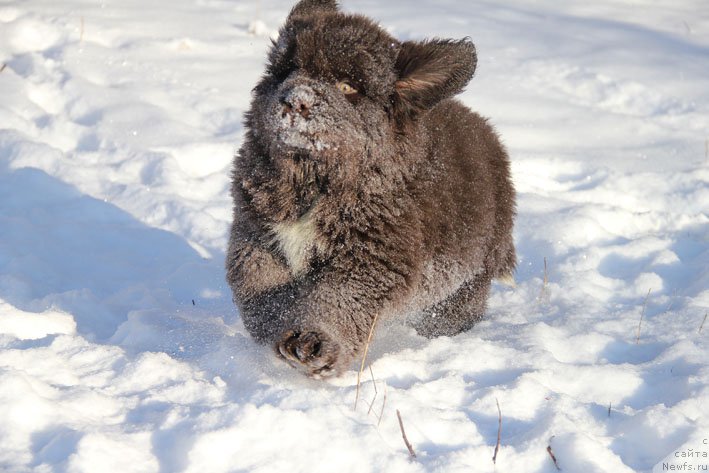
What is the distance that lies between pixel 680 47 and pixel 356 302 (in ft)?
26.9

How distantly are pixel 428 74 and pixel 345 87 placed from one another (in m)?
0.41

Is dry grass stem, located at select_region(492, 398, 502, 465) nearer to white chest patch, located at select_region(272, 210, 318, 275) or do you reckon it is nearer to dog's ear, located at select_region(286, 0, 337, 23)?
white chest patch, located at select_region(272, 210, 318, 275)

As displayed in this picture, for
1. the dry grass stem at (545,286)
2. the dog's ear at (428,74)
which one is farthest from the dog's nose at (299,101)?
the dry grass stem at (545,286)

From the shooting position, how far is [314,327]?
3789mm

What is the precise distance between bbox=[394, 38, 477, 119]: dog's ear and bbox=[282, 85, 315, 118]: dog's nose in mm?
502

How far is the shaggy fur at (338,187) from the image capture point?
146 inches

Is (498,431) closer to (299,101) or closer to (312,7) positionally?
(299,101)

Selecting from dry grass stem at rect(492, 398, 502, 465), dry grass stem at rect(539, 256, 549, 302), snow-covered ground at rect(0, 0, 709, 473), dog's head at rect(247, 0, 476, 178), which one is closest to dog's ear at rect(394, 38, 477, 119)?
dog's head at rect(247, 0, 476, 178)

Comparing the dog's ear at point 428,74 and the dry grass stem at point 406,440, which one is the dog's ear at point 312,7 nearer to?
the dog's ear at point 428,74

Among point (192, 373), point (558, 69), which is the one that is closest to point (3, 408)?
point (192, 373)

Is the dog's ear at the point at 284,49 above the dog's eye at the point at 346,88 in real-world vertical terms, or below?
above

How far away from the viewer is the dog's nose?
3602 mm

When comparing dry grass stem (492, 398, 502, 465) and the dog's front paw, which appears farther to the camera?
the dog's front paw

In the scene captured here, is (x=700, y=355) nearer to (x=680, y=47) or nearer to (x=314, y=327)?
(x=314, y=327)
